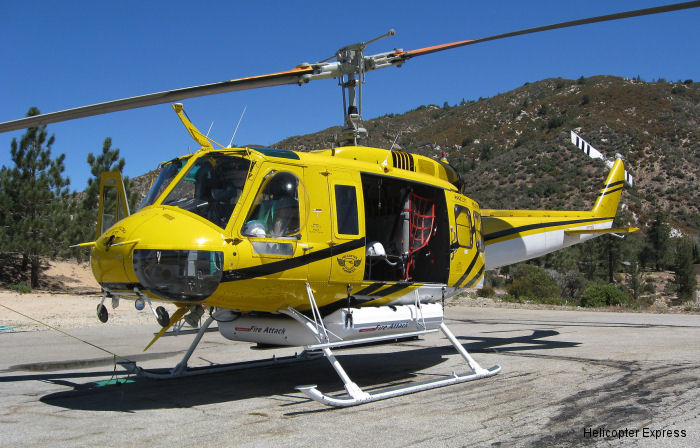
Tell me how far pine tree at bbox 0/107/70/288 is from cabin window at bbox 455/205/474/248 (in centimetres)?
2060

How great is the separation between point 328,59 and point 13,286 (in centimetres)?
2106

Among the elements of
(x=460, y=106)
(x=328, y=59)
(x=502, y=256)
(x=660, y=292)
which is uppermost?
(x=460, y=106)

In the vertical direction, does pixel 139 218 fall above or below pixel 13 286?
above

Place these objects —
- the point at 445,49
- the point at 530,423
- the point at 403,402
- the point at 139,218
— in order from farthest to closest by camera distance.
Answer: the point at 445,49 → the point at 403,402 → the point at 139,218 → the point at 530,423

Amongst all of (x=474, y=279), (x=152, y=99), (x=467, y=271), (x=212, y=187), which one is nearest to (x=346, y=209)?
(x=212, y=187)

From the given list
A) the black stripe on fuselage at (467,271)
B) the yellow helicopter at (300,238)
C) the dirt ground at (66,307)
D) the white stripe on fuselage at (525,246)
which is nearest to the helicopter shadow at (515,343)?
the white stripe on fuselage at (525,246)

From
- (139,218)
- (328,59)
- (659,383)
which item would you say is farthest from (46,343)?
(659,383)

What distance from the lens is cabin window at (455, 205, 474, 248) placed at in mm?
9391

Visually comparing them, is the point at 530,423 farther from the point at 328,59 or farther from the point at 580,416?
the point at 328,59

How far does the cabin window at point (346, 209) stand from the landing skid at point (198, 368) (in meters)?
2.52

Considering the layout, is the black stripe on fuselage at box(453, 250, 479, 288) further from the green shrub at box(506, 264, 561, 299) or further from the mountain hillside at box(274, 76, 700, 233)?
the mountain hillside at box(274, 76, 700, 233)

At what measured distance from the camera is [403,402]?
677cm

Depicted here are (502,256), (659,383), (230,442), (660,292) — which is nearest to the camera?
(230,442)

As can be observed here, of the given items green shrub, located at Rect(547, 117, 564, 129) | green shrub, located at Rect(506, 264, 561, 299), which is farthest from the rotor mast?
green shrub, located at Rect(547, 117, 564, 129)
